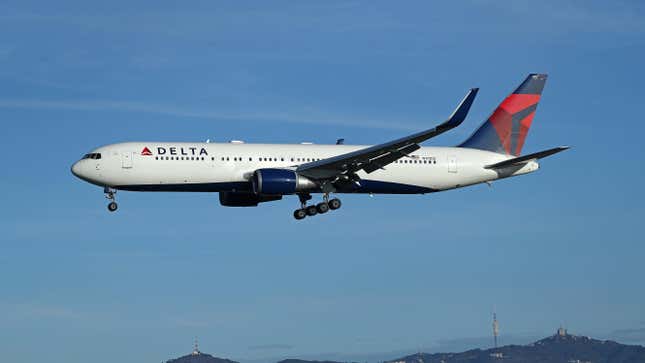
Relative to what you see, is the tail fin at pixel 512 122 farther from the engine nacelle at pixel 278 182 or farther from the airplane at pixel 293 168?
the engine nacelle at pixel 278 182

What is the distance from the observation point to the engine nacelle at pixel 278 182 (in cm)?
6366

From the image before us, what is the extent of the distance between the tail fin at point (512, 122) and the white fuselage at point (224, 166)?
440 centimetres

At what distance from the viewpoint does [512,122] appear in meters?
76.6

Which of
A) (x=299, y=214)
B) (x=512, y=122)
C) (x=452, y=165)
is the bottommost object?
(x=299, y=214)

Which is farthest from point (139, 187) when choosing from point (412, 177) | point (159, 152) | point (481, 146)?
point (481, 146)

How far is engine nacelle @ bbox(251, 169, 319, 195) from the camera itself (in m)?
63.7

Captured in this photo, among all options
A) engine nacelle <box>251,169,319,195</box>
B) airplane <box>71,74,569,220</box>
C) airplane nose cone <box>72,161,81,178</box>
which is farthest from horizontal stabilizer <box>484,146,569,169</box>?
airplane nose cone <box>72,161,81,178</box>

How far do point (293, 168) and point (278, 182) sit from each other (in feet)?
8.38

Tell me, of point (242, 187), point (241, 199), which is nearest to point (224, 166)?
point (242, 187)

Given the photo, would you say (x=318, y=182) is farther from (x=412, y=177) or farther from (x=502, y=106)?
(x=502, y=106)

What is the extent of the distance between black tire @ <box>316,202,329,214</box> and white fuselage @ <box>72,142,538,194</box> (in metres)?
2.39

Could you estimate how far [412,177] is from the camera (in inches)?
2736

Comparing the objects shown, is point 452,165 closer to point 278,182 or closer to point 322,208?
point 322,208

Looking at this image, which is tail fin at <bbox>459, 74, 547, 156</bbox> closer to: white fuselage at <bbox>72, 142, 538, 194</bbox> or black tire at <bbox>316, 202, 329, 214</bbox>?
white fuselage at <bbox>72, 142, 538, 194</bbox>
